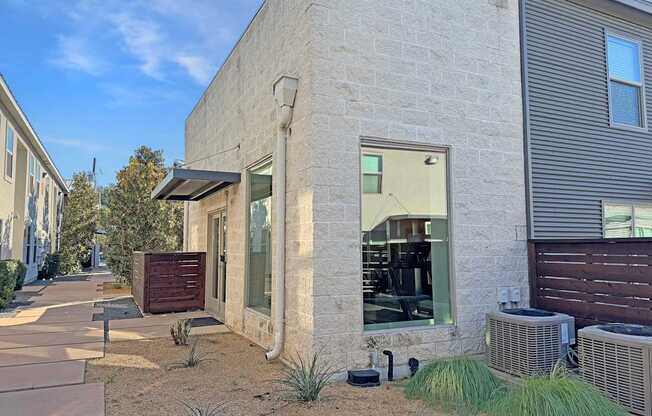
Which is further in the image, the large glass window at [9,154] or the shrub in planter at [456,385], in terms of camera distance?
the large glass window at [9,154]

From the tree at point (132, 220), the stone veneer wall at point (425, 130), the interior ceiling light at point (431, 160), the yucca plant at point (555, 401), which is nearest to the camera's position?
the yucca plant at point (555, 401)

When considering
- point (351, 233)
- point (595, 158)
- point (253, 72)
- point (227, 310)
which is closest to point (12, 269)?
point (227, 310)

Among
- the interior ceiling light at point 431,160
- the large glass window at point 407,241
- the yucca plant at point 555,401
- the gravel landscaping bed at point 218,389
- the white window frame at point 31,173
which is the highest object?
the white window frame at point 31,173

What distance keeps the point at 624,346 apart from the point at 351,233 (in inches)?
95.5

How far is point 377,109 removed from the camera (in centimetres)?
459

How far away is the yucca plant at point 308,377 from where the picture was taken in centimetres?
360

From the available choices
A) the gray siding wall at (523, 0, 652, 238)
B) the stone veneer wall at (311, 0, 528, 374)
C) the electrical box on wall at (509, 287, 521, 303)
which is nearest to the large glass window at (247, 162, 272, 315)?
the stone veneer wall at (311, 0, 528, 374)

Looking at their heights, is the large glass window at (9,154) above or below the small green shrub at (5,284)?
above

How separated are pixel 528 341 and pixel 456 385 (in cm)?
108

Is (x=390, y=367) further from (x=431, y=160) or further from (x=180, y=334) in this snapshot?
(x=180, y=334)

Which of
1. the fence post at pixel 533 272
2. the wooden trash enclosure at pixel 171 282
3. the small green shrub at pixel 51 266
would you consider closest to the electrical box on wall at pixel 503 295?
the fence post at pixel 533 272

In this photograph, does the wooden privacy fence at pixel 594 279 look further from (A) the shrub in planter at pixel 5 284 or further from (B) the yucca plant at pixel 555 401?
(A) the shrub in planter at pixel 5 284

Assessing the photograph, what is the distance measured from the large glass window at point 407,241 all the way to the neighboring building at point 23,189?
35.6 feet

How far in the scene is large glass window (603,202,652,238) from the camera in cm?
654
